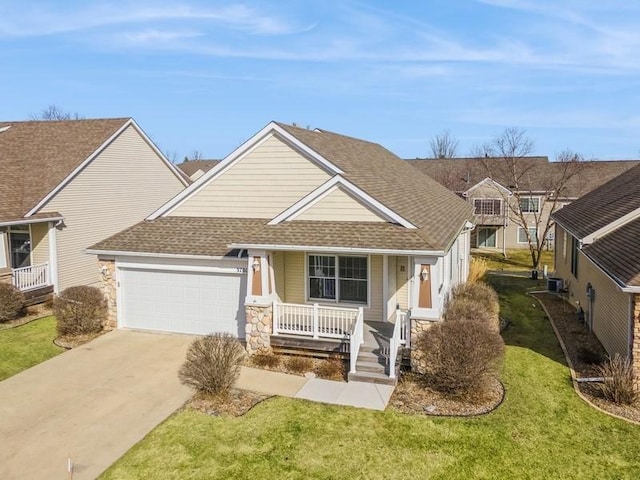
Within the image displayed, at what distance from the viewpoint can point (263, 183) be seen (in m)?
16.9

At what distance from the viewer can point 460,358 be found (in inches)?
440

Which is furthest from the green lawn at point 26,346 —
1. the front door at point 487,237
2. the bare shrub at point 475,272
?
the front door at point 487,237

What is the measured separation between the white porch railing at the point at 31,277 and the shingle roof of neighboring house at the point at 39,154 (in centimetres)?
207

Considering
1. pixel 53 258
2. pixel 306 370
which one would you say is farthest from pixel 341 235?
pixel 53 258

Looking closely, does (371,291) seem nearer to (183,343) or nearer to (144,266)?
(183,343)

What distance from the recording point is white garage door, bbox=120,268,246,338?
15641mm

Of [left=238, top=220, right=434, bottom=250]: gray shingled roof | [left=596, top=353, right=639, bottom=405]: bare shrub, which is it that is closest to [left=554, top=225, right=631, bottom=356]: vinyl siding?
[left=596, top=353, right=639, bottom=405]: bare shrub

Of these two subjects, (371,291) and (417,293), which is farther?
(371,291)

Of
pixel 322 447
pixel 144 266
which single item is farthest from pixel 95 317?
pixel 322 447

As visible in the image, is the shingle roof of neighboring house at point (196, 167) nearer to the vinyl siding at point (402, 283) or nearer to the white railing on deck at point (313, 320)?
the vinyl siding at point (402, 283)

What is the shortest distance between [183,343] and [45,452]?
20.5ft

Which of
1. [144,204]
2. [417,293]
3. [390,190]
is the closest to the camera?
[417,293]

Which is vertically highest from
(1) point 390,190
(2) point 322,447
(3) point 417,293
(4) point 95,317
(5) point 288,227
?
(1) point 390,190

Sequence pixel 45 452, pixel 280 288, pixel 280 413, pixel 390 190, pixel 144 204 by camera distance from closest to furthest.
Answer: pixel 45 452
pixel 280 413
pixel 280 288
pixel 390 190
pixel 144 204
